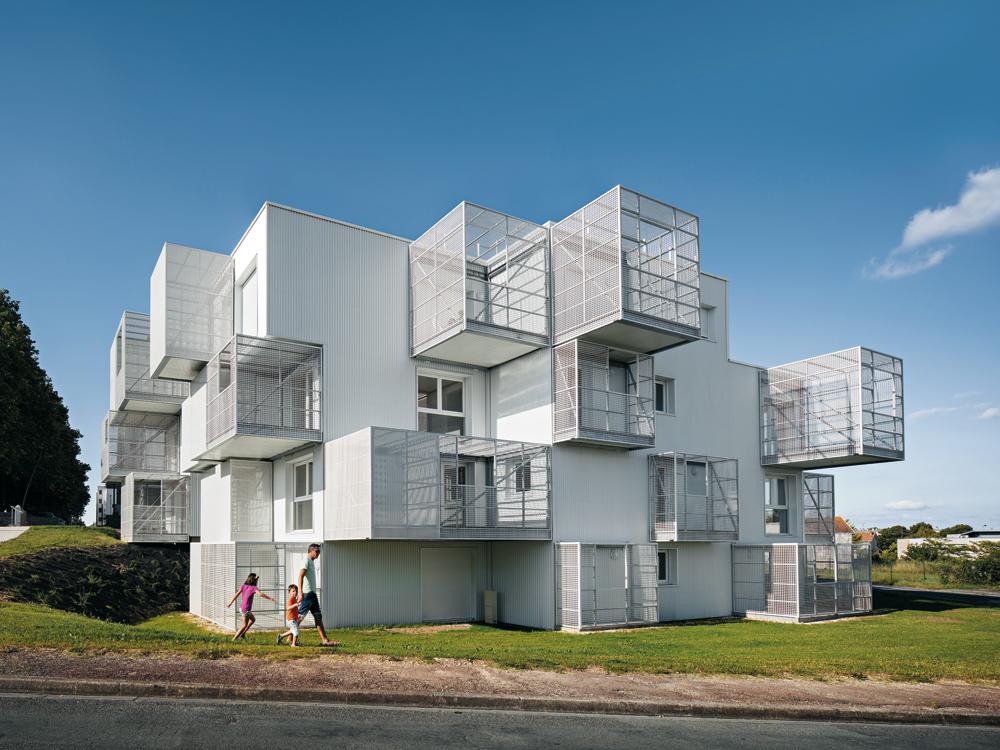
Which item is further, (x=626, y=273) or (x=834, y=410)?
(x=834, y=410)

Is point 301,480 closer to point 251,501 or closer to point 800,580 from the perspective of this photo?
point 251,501

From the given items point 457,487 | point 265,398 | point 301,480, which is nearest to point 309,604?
point 457,487

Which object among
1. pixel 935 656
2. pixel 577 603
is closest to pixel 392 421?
pixel 577 603

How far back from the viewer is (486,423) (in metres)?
22.2

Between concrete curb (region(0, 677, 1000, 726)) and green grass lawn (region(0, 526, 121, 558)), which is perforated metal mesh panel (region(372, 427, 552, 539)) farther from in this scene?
green grass lawn (region(0, 526, 121, 558))

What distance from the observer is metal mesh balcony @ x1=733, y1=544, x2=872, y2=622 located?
2256cm

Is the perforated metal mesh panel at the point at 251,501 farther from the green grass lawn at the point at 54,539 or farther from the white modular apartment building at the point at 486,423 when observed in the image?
the green grass lawn at the point at 54,539

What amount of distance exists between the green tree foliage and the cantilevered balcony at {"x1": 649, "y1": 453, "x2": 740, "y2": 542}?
2904 cm

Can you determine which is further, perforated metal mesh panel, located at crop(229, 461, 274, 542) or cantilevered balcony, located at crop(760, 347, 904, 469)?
cantilevered balcony, located at crop(760, 347, 904, 469)

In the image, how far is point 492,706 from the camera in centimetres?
979

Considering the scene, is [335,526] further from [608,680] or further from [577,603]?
[608,680]

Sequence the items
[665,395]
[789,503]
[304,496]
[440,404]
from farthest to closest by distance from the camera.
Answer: [789,503] → [665,395] → [440,404] → [304,496]

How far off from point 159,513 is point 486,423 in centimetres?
1405

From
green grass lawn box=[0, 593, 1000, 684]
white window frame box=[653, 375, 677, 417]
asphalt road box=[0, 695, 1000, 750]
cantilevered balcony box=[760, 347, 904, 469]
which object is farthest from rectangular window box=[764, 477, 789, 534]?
asphalt road box=[0, 695, 1000, 750]
